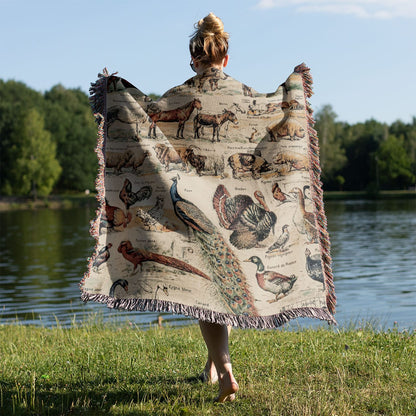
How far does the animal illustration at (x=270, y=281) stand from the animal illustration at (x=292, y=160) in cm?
65

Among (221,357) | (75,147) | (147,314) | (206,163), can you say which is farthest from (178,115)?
(75,147)

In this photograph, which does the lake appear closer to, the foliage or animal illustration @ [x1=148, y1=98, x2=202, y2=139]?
animal illustration @ [x1=148, y1=98, x2=202, y2=139]

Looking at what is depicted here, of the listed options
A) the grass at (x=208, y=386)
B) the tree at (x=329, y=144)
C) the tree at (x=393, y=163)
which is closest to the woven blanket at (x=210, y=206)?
the grass at (x=208, y=386)

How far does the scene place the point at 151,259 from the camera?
155 inches

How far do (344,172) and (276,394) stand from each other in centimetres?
9165

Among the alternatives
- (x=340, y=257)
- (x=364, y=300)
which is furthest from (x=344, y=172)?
(x=364, y=300)

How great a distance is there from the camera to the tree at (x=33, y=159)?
206 ft

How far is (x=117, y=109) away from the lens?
420 cm

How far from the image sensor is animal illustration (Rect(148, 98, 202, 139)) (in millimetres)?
4051

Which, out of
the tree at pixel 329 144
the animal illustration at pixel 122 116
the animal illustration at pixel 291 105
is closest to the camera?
the animal illustration at pixel 122 116

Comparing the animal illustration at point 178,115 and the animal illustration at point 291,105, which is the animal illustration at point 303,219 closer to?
the animal illustration at point 291,105

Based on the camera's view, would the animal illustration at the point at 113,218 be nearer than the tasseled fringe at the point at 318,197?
Yes

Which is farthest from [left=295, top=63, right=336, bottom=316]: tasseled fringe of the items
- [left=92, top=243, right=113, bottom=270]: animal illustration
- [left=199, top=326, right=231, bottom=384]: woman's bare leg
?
[left=92, top=243, right=113, bottom=270]: animal illustration

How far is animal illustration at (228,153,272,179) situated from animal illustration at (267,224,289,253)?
0.38 metres
